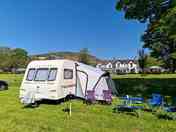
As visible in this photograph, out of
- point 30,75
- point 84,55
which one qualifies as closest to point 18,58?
point 84,55

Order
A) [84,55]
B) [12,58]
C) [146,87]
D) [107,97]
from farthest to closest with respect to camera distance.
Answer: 1. [12,58]
2. [84,55]
3. [146,87]
4. [107,97]

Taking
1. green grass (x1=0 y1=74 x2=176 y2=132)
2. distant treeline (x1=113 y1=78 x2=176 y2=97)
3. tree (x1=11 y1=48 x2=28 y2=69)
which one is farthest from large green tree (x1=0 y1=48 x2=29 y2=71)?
green grass (x1=0 y1=74 x2=176 y2=132)

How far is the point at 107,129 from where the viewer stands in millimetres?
9000

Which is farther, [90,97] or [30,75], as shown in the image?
[30,75]

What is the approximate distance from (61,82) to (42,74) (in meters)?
1.35

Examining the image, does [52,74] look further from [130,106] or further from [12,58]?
[12,58]

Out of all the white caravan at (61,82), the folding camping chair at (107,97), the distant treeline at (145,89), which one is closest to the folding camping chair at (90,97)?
the white caravan at (61,82)

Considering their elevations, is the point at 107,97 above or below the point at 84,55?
below

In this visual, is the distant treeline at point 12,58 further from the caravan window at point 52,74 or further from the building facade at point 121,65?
the caravan window at point 52,74

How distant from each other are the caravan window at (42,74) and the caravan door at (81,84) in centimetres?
221

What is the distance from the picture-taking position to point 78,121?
402 inches

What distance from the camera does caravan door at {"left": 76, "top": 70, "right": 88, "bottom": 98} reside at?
51.7ft

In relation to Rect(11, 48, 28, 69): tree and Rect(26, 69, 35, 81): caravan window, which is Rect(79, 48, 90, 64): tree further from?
Rect(26, 69, 35, 81): caravan window

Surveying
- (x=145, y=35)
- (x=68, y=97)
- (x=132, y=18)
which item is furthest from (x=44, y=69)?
(x=145, y=35)
